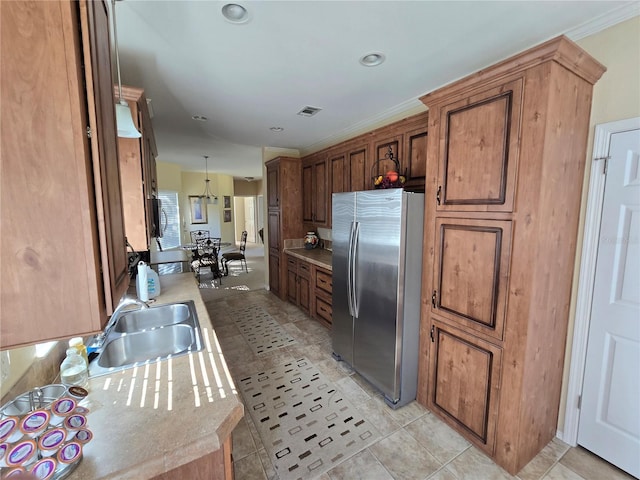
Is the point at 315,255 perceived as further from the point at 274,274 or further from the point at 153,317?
→ the point at 153,317

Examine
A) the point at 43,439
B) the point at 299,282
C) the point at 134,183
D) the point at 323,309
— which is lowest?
the point at 323,309

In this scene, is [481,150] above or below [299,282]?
above

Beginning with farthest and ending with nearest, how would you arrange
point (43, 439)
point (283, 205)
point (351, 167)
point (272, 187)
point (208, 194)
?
1. point (208, 194)
2. point (272, 187)
3. point (283, 205)
4. point (351, 167)
5. point (43, 439)

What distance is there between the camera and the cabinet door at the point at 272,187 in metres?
4.61

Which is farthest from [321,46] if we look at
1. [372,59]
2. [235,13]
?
[235,13]

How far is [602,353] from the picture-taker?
5.66 feet

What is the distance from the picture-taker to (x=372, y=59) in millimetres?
1999

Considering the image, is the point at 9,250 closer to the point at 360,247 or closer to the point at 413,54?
the point at 360,247

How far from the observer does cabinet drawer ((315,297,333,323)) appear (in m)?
3.51

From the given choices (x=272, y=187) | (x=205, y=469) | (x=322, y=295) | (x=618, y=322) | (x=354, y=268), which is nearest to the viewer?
(x=205, y=469)

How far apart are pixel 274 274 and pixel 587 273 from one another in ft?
13.7

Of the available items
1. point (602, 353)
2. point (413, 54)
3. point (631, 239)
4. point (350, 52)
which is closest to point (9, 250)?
point (350, 52)

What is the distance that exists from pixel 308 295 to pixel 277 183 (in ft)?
6.29

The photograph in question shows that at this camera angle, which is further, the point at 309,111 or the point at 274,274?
the point at 274,274
